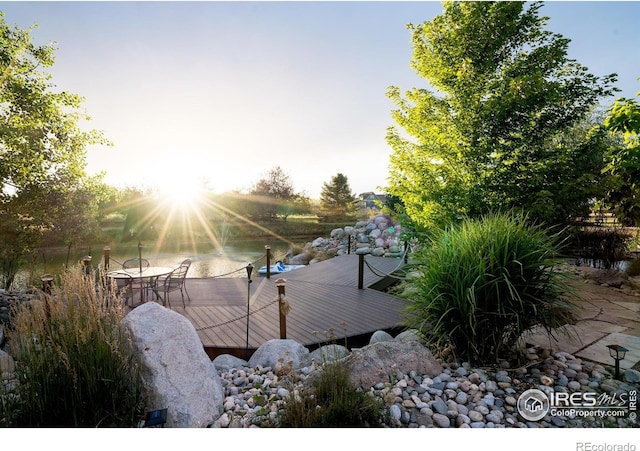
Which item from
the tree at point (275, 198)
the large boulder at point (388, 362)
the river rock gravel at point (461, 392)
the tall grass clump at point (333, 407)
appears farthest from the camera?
the tree at point (275, 198)

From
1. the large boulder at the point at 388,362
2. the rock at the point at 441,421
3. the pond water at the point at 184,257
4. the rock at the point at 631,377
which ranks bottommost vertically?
the pond water at the point at 184,257

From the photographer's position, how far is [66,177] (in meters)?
8.03

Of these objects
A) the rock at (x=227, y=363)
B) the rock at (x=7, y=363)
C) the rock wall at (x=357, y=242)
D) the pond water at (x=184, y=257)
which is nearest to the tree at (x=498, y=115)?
the rock at (x=227, y=363)

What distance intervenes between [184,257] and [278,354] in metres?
14.6

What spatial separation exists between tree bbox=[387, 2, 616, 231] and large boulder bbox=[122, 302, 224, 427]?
500cm

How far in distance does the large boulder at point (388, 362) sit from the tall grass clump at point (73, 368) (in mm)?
1606

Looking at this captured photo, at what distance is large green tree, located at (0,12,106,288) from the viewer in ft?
22.4

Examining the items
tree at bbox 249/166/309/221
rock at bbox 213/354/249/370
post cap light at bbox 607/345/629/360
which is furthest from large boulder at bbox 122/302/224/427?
tree at bbox 249/166/309/221

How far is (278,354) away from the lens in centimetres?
345

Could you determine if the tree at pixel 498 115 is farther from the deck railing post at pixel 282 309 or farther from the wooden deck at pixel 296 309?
the deck railing post at pixel 282 309

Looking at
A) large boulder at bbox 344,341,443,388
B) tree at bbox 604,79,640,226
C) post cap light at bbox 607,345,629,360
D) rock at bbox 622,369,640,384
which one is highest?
tree at bbox 604,79,640,226

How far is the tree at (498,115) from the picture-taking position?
6.02m

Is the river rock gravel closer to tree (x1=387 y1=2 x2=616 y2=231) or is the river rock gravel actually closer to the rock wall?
tree (x1=387 y1=2 x2=616 y2=231)

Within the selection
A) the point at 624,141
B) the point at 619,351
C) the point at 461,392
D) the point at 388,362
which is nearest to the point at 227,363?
the point at 388,362
